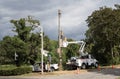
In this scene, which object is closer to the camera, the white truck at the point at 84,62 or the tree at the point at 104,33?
the white truck at the point at 84,62

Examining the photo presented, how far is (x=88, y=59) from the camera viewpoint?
53062 millimetres

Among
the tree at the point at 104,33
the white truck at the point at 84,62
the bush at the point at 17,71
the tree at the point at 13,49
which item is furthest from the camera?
the tree at the point at 13,49

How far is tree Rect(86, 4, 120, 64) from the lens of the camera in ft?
187

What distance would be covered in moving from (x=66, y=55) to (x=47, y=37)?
27843 mm

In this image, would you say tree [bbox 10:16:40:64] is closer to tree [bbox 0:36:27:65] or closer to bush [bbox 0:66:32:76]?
tree [bbox 0:36:27:65]

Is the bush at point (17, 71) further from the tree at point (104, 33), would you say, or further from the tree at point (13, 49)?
the tree at point (104, 33)

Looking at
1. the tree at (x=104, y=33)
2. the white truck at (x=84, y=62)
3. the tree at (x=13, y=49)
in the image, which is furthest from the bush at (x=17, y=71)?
the tree at (x=104, y=33)

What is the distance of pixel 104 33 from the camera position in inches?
2287

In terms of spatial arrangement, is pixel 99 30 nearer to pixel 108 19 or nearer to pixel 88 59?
pixel 108 19

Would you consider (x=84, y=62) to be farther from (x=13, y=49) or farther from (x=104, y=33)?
(x=13, y=49)

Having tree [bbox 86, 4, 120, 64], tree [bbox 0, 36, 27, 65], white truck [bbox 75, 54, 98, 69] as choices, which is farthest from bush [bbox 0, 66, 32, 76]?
tree [bbox 86, 4, 120, 64]

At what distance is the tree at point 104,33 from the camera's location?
187ft

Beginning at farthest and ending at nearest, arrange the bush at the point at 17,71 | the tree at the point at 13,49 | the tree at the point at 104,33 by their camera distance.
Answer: the tree at the point at 13,49
the tree at the point at 104,33
the bush at the point at 17,71

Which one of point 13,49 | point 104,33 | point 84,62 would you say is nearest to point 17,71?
point 84,62
